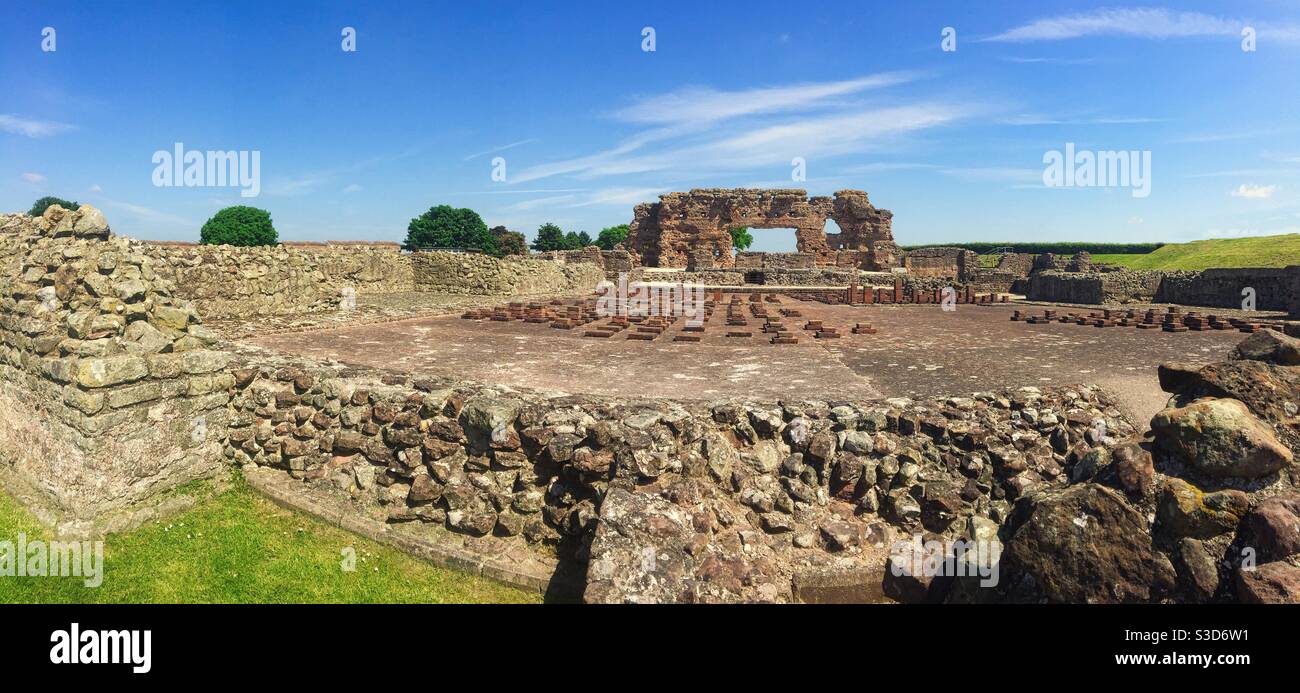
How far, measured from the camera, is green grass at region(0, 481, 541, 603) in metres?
4.88

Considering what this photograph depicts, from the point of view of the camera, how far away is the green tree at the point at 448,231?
78.5 meters

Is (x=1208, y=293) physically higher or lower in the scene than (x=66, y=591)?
higher

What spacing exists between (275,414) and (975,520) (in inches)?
276

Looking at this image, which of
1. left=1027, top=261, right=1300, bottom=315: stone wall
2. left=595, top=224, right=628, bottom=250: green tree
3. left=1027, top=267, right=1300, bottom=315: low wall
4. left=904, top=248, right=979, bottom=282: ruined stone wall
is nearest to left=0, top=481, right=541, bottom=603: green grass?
left=1027, top=267, right=1300, bottom=315: low wall

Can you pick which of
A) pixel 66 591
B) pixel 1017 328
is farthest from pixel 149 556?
pixel 1017 328

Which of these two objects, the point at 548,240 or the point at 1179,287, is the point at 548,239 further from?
the point at 1179,287

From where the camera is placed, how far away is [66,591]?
16.1 ft

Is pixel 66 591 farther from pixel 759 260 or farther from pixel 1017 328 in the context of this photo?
pixel 759 260

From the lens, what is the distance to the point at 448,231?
78.5m

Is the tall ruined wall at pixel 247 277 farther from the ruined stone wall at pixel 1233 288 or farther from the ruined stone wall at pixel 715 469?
the ruined stone wall at pixel 1233 288

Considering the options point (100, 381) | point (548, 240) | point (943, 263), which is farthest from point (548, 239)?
point (100, 381)

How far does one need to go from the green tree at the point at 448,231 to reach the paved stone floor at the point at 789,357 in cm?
6922

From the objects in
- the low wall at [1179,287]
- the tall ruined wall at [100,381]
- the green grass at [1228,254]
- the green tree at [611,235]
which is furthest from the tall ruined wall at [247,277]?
the green tree at [611,235]

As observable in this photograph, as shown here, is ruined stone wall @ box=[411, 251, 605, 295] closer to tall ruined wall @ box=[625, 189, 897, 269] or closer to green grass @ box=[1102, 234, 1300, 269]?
tall ruined wall @ box=[625, 189, 897, 269]
